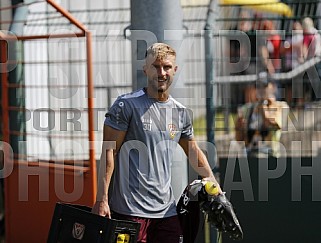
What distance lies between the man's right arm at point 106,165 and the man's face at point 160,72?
0.36 metres

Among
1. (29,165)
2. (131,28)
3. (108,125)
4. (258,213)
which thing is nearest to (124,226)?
(108,125)

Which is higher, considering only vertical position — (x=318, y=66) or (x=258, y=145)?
(x=318, y=66)

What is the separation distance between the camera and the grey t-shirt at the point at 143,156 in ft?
16.8

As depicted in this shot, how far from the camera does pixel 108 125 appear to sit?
5070mm

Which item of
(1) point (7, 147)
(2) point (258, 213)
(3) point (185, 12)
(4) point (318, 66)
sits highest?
(3) point (185, 12)

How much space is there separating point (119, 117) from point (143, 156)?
300 millimetres

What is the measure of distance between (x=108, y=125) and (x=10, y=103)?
2.90 metres

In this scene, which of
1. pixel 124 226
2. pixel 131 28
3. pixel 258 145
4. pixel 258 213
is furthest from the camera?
pixel 258 145

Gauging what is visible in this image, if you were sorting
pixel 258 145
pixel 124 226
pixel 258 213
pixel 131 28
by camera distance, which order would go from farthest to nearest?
pixel 258 145 < pixel 258 213 < pixel 131 28 < pixel 124 226

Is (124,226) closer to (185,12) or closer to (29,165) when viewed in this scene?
(29,165)

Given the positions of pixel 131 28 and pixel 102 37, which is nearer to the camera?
pixel 131 28

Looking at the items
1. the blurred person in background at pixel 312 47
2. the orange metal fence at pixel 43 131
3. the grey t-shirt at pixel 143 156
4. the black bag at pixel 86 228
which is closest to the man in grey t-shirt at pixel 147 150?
the grey t-shirt at pixel 143 156

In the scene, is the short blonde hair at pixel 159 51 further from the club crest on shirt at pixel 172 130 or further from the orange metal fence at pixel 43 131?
the orange metal fence at pixel 43 131

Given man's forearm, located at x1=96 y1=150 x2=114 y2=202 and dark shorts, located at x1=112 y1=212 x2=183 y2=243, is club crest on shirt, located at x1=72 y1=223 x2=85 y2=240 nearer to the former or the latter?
man's forearm, located at x1=96 y1=150 x2=114 y2=202
